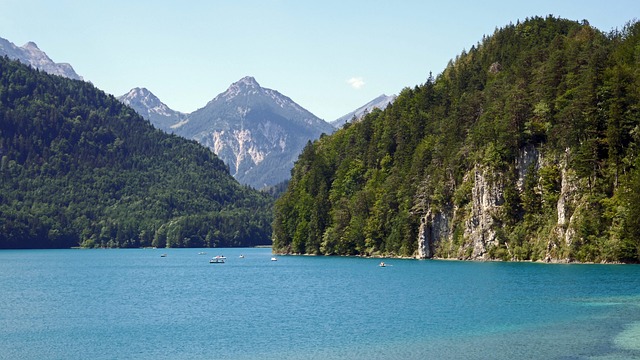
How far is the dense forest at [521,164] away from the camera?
120125mm

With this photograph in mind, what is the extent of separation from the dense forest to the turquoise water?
11568 mm

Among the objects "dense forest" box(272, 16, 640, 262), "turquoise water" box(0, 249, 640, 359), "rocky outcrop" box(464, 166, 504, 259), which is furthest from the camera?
"rocky outcrop" box(464, 166, 504, 259)

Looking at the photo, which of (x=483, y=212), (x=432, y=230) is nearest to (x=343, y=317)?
(x=483, y=212)

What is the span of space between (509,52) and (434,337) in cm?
13970

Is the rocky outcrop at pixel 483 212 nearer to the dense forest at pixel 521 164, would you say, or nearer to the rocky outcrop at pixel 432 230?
the dense forest at pixel 521 164

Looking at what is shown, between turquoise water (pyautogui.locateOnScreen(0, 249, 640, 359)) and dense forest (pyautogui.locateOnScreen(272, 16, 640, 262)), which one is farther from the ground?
dense forest (pyautogui.locateOnScreen(272, 16, 640, 262))

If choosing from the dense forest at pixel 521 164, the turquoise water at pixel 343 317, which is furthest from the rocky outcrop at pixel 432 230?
the turquoise water at pixel 343 317

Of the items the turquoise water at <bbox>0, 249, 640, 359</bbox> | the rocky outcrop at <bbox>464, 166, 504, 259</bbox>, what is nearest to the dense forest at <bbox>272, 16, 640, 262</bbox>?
the rocky outcrop at <bbox>464, 166, 504, 259</bbox>

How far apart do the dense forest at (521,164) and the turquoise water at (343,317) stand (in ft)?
38.0

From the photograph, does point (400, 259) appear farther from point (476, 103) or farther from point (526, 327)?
point (526, 327)

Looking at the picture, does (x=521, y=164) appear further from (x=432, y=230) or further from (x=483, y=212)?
(x=432, y=230)

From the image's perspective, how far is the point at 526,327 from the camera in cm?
6056

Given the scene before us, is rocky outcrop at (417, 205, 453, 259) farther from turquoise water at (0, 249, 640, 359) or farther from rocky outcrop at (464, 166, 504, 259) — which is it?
turquoise water at (0, 249, 640, 359)

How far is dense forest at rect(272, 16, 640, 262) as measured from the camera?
12012cm
